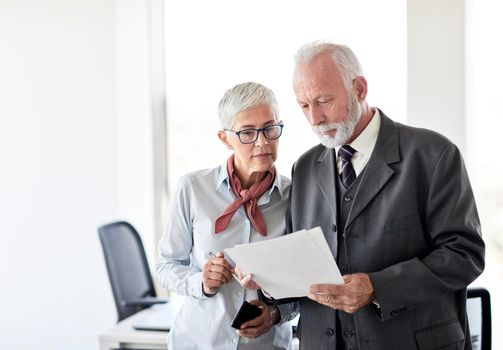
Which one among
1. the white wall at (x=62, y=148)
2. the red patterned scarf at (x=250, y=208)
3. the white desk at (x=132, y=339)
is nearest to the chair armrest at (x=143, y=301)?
the white desk at (x=132, y=339)

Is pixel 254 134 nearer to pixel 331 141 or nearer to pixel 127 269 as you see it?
pixel 331 141

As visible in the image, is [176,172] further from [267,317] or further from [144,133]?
[267,317]

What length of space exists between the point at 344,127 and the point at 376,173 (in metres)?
0.15

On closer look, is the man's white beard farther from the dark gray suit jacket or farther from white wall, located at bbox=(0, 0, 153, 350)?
white wall, located at bbox=(0, 0, 153, 350)

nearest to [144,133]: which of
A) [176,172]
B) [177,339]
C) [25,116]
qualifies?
[176,172]

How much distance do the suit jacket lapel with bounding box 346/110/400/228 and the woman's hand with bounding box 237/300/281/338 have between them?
0.38 metres

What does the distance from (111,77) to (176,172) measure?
0.64 metres

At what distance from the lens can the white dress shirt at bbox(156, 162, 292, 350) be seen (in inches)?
80.6

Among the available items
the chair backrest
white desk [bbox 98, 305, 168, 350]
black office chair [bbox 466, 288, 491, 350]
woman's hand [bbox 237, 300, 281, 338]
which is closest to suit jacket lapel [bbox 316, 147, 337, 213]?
woman's hand [bbox 237, 300, 281, 338]

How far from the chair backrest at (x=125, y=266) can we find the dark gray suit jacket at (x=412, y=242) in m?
1.69

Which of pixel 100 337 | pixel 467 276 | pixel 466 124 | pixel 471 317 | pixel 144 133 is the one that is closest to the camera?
pixel 467 276

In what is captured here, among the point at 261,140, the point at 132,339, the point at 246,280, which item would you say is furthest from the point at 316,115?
the point at 132,339

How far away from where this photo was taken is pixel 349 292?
1709 mm

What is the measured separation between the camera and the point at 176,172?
4.12 meters
